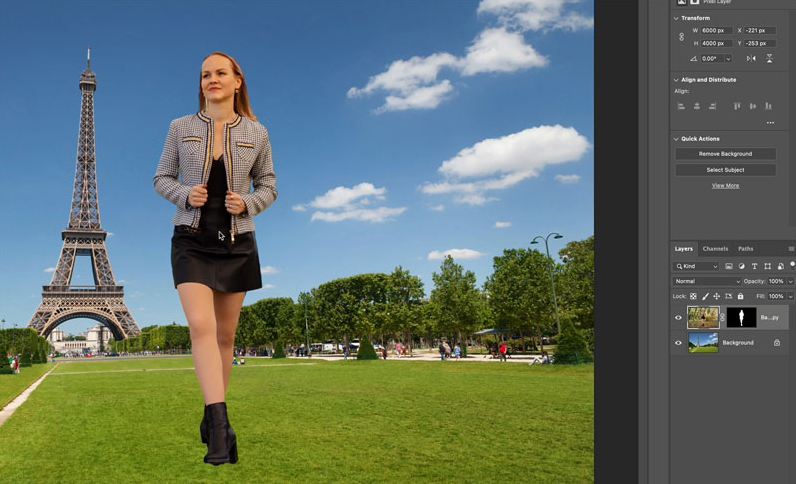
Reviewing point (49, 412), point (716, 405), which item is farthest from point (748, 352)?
point (49, 412)

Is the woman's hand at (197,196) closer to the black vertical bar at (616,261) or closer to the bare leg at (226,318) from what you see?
the bare leg at (226,318)

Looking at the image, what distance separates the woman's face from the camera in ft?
8.46

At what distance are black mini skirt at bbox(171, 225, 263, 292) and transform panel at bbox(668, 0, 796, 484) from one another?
214 centimetres

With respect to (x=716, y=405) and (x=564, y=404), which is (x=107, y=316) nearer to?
(x=564, y=404)

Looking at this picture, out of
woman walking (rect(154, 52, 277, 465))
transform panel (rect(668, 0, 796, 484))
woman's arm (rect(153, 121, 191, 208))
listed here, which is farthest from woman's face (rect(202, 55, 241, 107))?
transform panel (rect(668, 0, 796, 484))

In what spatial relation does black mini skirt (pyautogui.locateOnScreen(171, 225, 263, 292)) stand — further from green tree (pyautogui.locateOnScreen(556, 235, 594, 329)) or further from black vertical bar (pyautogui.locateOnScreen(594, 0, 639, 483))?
green tree (pyautogui.locateOnScreen(556, 235, 594, 329))

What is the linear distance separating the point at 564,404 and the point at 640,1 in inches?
646

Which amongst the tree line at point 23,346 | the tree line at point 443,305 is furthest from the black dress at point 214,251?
the tree line at point 443,305

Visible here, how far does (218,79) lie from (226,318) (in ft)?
3.61

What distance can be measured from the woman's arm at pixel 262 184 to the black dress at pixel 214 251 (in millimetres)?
97

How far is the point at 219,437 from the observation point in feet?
7.74

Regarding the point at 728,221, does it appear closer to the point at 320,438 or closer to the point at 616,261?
the point at 616,261

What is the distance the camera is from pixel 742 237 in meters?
2.90

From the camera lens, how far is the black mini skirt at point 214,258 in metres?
2.34
